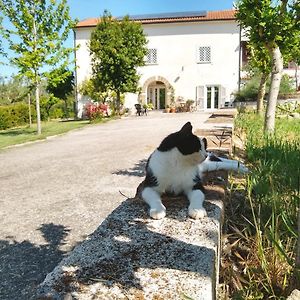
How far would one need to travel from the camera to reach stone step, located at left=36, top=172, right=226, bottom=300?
1294 millimetres

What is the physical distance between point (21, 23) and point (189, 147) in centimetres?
1584

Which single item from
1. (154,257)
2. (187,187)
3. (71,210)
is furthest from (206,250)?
(71,210)

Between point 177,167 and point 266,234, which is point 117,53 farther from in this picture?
point 266,234

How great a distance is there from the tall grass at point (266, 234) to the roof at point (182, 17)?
102 ft

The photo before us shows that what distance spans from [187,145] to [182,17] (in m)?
33.2

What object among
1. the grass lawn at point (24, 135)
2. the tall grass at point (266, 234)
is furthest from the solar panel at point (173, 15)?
the tall grass at point (266, 234)

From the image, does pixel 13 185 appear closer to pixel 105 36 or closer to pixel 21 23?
pixel 21 23

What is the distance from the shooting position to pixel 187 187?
8.02 feet

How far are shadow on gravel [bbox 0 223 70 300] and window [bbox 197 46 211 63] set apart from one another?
31.0 m

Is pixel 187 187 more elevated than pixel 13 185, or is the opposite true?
pixel 187 187

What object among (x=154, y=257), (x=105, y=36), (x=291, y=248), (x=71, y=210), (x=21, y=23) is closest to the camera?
(x=154, y=257)

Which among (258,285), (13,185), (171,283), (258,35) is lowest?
(13,185)

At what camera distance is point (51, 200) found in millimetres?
5637

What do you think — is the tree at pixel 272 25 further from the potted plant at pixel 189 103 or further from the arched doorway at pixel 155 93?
the arched doorway at pixel 155 93
